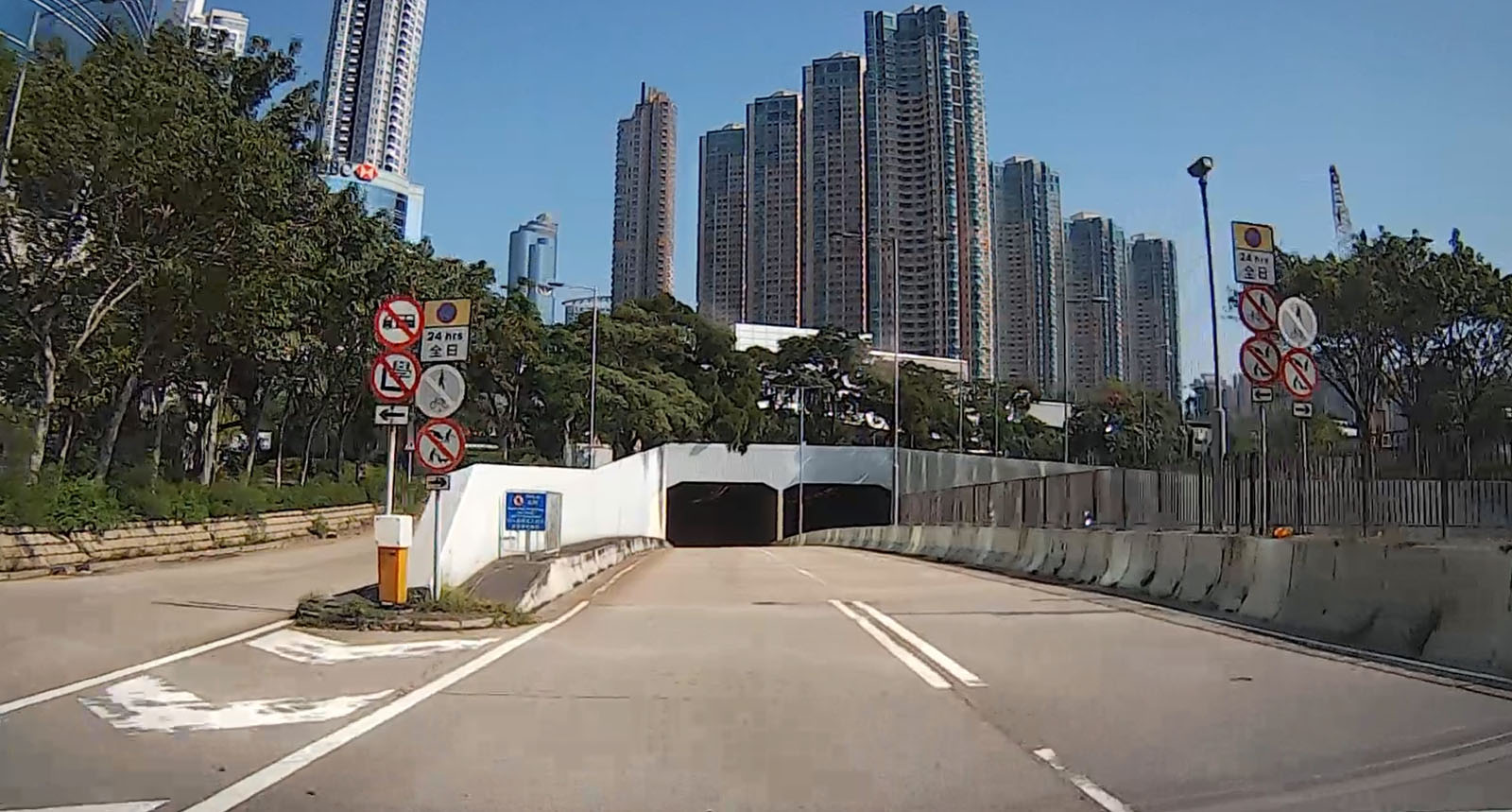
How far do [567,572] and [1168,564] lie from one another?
10.4 m

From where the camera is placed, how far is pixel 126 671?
1100 cm

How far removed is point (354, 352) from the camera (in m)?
44.8

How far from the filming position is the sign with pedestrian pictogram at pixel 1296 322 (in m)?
15.5

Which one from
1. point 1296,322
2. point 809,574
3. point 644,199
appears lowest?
point 809,574

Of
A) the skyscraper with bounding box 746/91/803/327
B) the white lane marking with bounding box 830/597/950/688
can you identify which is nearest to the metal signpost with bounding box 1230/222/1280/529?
the white lane marking with bounding box 830/597/950/688

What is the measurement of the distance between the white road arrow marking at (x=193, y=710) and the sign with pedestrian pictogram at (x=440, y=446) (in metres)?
4.86

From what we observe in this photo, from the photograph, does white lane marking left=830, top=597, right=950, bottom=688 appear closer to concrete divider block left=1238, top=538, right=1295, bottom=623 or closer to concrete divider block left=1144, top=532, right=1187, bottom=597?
concrete divider block left=1238, top=538, right=1295, bottom=623

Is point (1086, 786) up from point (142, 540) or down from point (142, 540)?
down

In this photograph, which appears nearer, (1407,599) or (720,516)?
(1407,599)

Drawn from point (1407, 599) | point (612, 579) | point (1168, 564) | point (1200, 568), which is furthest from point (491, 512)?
point (1407, 599)

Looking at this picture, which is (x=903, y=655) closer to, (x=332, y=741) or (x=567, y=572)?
(x=332, y=741)

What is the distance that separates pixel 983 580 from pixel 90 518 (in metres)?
18.8

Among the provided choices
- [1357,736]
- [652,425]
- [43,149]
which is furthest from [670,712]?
[652,425]

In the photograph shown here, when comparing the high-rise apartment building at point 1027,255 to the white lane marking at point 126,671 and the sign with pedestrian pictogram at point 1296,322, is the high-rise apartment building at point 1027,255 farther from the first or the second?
the white lane marking at point 126,671
